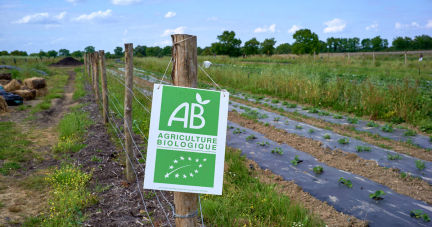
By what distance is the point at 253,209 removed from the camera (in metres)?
3.47

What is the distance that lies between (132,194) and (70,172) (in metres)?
1.19

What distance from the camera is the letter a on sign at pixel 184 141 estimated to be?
1785 mm

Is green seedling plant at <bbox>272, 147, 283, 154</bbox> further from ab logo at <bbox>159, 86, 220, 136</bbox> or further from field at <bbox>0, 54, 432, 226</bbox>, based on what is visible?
ab logo at <bbox>159, 86, 220, 136</bbox>

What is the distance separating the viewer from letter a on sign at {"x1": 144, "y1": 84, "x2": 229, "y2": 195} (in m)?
1.79

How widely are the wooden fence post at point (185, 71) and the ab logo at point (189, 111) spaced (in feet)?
0.55

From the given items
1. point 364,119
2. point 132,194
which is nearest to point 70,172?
point 132,194

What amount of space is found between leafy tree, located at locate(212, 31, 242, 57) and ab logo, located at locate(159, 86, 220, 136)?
6336 centimetres

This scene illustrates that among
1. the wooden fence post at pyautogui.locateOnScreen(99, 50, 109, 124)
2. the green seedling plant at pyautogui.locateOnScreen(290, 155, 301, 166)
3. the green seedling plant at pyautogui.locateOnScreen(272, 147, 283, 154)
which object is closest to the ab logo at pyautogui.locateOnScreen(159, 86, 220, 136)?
the green seedling plant at pyautogui.locateOnScreen(290, 155, 301, 166)

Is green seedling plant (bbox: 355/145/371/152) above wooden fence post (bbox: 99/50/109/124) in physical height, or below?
below

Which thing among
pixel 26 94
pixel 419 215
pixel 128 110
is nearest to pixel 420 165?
pixel 419 215

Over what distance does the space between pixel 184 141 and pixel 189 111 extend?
194mm

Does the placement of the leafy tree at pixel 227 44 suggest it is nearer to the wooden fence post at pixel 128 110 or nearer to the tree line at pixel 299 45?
the tree line at pixel 299 45

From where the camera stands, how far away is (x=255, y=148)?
19.3 feet

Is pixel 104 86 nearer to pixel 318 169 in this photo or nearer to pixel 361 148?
pixel 318 169
